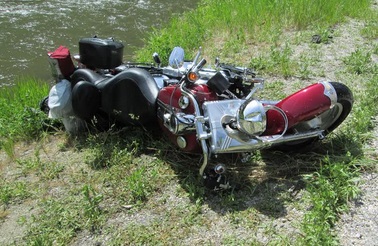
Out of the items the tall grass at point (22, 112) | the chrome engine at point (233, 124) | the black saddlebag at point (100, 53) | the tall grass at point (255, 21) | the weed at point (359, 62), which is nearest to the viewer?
the chrome engine at point (233, 124)

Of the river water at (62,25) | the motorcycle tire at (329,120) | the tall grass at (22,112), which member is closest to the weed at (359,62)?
the motorcycle tire at (329,120)

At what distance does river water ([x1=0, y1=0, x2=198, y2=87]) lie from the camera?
22.8ft

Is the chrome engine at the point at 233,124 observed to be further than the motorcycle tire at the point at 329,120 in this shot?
No

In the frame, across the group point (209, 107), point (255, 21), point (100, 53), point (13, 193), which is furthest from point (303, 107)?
point (255, 21)

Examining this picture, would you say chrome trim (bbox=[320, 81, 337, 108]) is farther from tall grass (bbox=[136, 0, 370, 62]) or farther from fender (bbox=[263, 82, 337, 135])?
tall grass (bbox=[136, 0, 370, 62])

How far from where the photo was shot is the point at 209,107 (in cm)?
295

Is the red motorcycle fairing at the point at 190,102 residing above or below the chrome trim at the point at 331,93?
below

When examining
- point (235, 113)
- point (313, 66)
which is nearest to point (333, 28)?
point (313, 66)

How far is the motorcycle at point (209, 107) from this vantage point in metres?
2.90

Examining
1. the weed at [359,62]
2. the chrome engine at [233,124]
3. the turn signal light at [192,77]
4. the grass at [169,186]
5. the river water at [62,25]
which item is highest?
the turn signal light at [192,77]

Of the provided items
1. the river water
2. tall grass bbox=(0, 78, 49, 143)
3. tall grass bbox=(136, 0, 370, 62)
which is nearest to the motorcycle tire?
tall grass bbox=(0, 78, 49, 143)

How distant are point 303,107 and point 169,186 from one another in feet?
3.82

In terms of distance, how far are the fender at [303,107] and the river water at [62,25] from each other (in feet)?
13.9

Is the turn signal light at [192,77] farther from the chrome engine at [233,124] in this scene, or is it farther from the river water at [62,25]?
the river water at [62,25]
